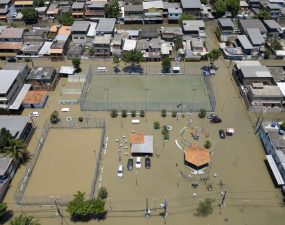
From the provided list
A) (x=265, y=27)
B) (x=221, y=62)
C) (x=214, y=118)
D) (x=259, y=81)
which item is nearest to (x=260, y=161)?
(x=214, y=118)

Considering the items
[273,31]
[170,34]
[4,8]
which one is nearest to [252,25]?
[273,31]

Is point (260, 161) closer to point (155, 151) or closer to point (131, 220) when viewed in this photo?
point (155, 151)

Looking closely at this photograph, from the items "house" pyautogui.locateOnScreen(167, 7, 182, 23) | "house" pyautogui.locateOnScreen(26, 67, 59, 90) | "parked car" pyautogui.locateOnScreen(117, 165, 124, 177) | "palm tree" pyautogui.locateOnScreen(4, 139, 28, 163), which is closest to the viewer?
"palm tree" pyautogui.locateOnScreen(4, 139, 28, 163)

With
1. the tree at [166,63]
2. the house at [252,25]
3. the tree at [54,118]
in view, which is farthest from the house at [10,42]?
the house at [252,25]

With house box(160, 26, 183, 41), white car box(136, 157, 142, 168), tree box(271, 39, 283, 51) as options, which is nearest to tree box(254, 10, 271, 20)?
tree box(271, 39, 283, 51)

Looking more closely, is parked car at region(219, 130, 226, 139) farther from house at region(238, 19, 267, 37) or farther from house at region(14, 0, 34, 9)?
house at region(14, 0, 34, 9)

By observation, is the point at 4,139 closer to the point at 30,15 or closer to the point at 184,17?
the point at 30,15
